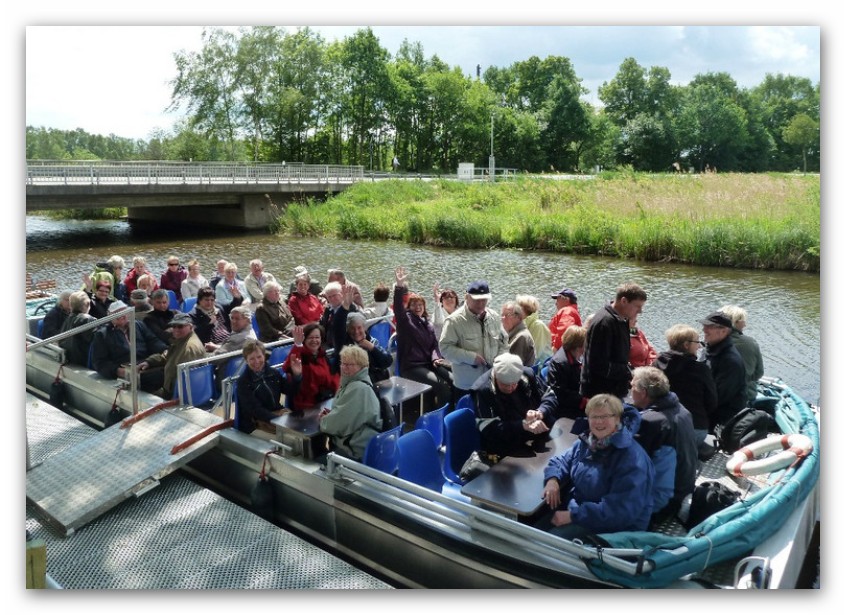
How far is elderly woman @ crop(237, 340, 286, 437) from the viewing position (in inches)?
204

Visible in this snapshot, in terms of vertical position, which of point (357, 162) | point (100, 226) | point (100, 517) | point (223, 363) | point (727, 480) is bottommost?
point (100, 517)

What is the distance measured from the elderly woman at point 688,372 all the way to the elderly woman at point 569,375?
558mm

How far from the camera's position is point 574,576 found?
343 cm

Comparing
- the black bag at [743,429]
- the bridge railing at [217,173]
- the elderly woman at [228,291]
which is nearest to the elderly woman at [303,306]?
the elderly woman at [228,291]

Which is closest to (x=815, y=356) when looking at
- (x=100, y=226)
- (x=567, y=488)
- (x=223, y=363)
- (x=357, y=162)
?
(x=567, y=488)

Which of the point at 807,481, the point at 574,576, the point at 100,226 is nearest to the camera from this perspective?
the point at 574,576

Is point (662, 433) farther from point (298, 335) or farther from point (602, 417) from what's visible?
point (298, 335)

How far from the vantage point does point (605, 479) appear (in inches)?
136

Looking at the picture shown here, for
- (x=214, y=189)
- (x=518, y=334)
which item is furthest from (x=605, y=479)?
(x=214, y=189)

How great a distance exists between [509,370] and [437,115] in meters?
19.3

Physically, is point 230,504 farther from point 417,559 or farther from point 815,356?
point 815,356

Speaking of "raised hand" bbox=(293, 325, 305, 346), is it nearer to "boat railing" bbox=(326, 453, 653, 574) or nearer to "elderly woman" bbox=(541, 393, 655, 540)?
"boat railing" bbox=(326, 453, 653, 574)

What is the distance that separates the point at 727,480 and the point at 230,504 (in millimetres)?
3387

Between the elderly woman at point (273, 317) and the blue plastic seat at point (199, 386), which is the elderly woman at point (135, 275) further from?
the blue plastic seat at point (199, 386)
